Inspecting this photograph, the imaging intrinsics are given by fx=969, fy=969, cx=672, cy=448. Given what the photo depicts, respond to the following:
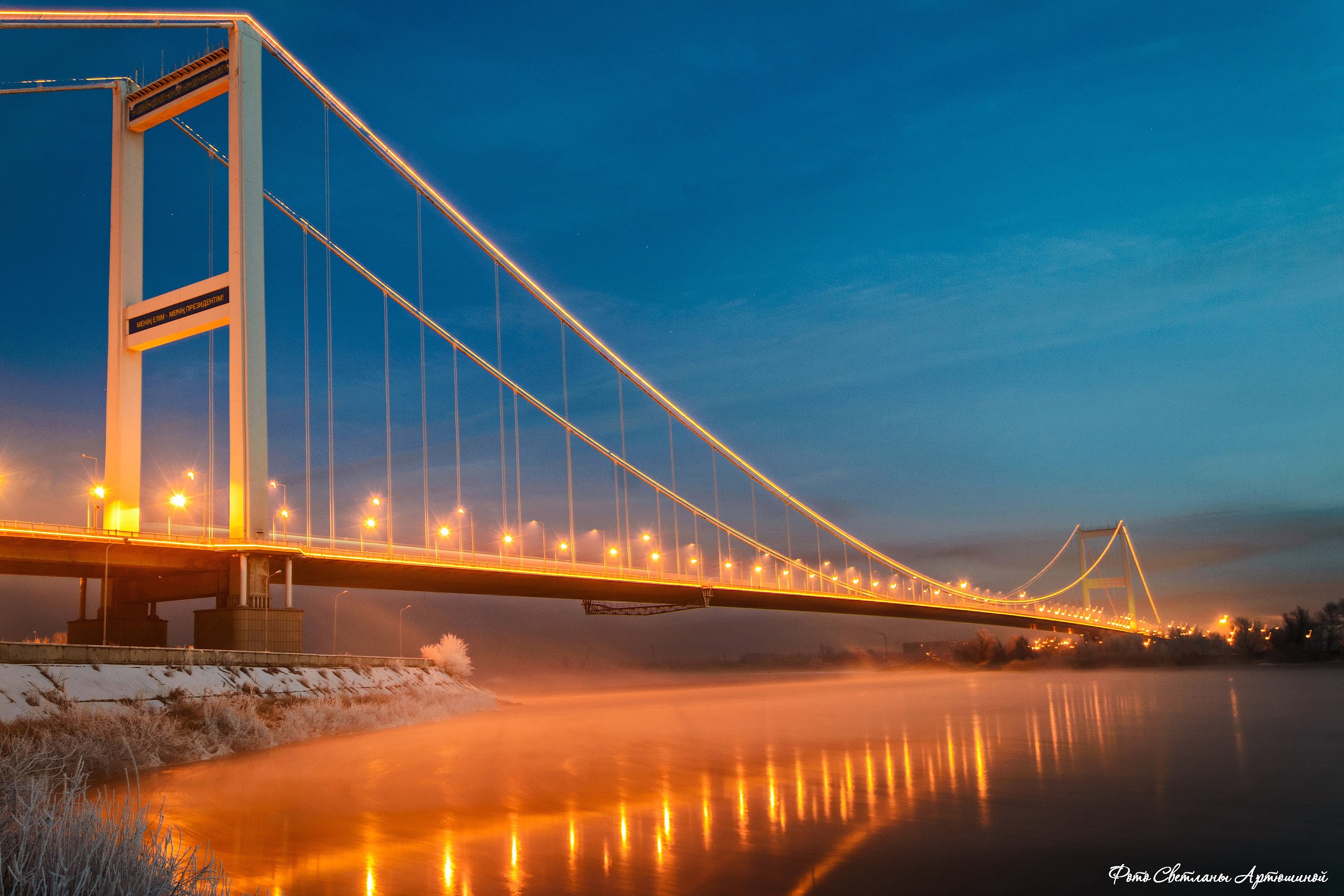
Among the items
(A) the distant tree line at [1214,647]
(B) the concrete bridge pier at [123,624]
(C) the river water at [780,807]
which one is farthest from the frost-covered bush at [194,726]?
(A) the distant tree line at [1214,647]

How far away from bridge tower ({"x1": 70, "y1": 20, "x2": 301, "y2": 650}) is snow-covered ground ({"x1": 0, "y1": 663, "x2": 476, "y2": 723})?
11.4ft

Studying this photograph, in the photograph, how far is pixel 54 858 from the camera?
15.8ft

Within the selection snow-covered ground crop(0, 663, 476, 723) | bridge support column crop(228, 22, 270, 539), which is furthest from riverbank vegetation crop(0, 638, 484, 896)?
bridge support column crop(228, 22, 270, 539)

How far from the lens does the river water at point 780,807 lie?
7.61 metres

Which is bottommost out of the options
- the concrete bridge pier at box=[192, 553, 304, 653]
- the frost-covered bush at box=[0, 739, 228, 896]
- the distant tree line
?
the distant tree line

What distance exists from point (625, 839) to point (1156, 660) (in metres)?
66.4

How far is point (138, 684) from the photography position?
59.7 ft

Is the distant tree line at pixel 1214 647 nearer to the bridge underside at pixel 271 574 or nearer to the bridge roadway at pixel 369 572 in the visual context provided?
the bridge roadway at pixel 369 572

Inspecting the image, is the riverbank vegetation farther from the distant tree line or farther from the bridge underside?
the distant tree line

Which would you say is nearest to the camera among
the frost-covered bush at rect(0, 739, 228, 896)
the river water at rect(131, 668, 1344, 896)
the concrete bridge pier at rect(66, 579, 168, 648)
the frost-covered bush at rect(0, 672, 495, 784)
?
the frost-covered bush at rect(0, 739, 228, 896)

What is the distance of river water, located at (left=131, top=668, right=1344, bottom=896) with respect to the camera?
7613 millimetres

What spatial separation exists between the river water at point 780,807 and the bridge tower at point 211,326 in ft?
30.7

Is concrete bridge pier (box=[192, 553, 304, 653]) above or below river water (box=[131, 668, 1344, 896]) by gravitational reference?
above

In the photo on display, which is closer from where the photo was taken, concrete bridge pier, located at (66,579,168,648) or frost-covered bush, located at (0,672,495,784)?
frost-covered bush, located at (0,672,495,784)
